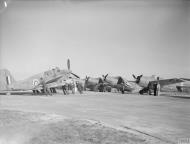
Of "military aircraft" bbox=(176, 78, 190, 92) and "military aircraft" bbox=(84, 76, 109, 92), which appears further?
"military aircraft" bbox=(84, 76, 109, 92)

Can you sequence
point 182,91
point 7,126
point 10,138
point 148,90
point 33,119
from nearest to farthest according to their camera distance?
point 10,138 < point 7,126 < point 33,119 < point 148,90 < point 182,91

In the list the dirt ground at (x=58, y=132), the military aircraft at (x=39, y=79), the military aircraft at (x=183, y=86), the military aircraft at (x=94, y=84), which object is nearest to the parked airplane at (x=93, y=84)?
the military aircraft at (x=94, y=84)

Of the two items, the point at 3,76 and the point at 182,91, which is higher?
the point at 3,76

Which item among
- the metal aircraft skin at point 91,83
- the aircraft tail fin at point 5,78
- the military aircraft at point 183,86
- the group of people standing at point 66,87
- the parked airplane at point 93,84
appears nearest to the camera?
the group of people standing at point 66,87

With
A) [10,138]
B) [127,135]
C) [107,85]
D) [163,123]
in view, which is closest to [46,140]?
[10,138]

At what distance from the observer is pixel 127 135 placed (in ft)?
17.5

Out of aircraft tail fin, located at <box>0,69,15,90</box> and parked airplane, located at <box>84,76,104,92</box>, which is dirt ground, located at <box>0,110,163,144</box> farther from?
aircraft tail fin, located at <box>0,69,15,90</box>

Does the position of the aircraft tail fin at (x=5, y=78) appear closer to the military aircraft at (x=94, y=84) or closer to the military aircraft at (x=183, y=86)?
the military aircraft at (x=94, y=84)

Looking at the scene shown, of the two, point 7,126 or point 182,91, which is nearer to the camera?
point 7,126

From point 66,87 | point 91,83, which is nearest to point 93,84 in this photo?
point 91,83

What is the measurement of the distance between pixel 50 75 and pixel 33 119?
12629 millimetres

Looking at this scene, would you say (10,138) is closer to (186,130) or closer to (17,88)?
(186,130)

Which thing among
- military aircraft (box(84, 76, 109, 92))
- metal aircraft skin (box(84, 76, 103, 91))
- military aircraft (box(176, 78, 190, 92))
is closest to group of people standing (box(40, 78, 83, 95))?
military aircraft (box(84, 76, 109, 92))

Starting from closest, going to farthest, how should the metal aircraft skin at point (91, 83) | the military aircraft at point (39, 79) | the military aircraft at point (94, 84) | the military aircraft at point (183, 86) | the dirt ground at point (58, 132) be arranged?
the dirt ground at point (58, 132), the military aircraft at point (39, 79), the military aircraft at point (183, 86), the military aircraft at point (94, 84), the metal aircraft skin at point (91, 83)
